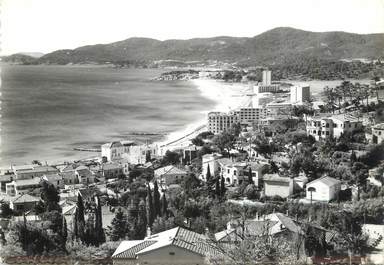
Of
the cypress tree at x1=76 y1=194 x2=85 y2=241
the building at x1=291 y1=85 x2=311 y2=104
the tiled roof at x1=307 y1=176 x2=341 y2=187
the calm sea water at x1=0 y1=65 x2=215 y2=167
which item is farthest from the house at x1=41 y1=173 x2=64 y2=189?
the building at x1=291 y1=85 x2=311 y2=104

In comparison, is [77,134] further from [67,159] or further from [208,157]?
[208,157]

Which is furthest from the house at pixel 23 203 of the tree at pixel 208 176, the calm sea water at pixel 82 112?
the calm sea water at pixel 82 112

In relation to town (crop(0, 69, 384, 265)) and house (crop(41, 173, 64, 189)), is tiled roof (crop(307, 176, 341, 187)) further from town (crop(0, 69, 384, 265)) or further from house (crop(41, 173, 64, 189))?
house (crop(41, 173, 64, 189))

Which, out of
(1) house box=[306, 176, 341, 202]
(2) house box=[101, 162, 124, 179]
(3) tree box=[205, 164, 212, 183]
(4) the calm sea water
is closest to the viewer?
(1) house box=[306, 176, 341, 202]

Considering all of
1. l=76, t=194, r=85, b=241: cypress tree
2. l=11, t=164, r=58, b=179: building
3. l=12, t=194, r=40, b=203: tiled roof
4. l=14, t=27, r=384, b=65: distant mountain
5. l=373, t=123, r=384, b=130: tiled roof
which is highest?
l=14, t=27, r=384, b=65: distant mountain

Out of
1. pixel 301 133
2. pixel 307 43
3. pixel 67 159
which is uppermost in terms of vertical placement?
pixel 307 43

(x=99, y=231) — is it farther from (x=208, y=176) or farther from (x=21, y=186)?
(x=21, y=186)

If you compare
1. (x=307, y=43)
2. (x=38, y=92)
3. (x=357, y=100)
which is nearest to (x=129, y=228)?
(x=357, y=100)
